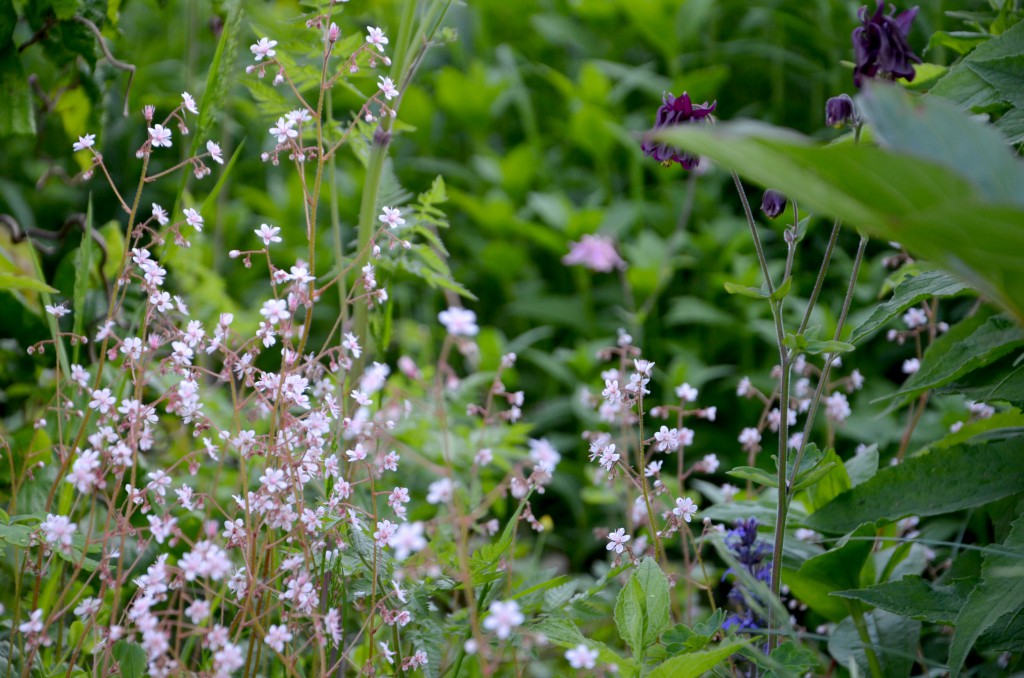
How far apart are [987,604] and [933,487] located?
219 millimetres

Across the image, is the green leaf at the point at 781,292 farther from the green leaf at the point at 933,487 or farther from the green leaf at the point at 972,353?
the green leaf at the point at 933,487

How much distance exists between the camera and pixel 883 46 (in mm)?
869

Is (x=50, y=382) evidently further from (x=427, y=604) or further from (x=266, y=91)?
(x=427, y=604)

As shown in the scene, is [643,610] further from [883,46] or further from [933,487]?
[883,46]

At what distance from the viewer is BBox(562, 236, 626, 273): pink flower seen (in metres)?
2.45

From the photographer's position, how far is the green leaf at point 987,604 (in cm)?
94

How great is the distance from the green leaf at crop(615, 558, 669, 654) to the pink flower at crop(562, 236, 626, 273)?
152 cm

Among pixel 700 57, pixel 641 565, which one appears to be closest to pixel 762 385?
pixel 700 57

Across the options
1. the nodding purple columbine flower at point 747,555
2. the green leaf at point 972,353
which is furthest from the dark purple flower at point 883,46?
the nodding purple columbine flower at point 747,555

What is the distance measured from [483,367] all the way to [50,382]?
110 cm

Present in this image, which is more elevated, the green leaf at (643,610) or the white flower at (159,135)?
the white flower at (159,135)

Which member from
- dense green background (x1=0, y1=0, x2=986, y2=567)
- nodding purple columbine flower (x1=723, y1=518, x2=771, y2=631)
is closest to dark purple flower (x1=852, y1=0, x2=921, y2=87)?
nodding purple columbine flower (x1=723, y1=518, x2=771, y2=631)

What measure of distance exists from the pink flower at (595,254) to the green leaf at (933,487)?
1317mm

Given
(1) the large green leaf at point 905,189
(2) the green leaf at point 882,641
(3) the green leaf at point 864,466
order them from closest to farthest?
1. (1) the large green leaf at point 905,189
2. (2) the green leaf at point 882,641
3. (3) the green leaf at point 864,466
